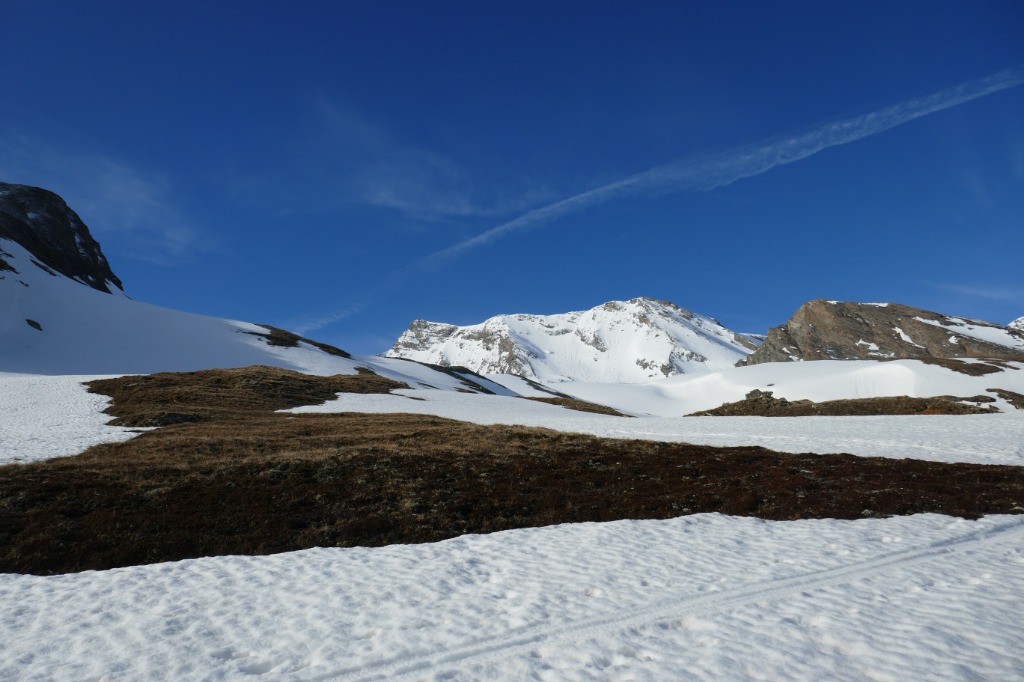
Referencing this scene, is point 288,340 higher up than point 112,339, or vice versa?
point 288,340

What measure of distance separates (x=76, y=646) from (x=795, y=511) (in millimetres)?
18199

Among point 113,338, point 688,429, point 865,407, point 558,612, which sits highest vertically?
point 113,338

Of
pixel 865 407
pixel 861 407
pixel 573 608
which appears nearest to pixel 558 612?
pixel 573 608

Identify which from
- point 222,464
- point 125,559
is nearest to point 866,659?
point 125,559

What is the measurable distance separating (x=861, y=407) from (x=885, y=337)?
162 meters

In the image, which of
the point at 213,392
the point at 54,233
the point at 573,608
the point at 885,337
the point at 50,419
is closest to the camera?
the point at 573,608

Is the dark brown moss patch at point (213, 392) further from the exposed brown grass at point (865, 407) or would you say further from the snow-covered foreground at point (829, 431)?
the exposed brown grass at point (865, 407)

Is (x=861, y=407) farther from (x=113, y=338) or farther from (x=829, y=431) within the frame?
(x=113, y=338)

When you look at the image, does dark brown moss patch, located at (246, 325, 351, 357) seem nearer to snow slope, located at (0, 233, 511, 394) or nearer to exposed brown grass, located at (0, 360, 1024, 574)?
snow slope, located at (0, 233, 511, 394)

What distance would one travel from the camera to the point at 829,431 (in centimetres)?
3284

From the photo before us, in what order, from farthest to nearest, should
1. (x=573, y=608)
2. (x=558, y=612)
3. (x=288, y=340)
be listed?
(x=288, y=340) → (x=573, y=608) → (x=558, y=612)

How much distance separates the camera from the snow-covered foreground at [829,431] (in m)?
25.0

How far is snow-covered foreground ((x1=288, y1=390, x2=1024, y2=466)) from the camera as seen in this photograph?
2505cm

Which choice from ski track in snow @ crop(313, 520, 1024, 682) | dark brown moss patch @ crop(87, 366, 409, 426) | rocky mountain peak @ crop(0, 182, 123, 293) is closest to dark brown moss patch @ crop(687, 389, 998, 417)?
dark brown moss patch @ crop(87, 366, 409, 426)
